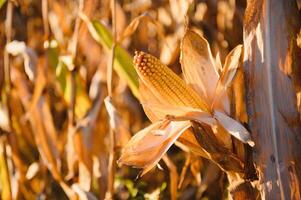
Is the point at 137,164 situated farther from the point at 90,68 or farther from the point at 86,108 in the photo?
the point at 90,68

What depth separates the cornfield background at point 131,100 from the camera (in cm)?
106

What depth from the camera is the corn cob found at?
3.26 ft

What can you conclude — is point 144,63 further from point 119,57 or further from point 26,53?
point 26,53

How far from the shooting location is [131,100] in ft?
6.64

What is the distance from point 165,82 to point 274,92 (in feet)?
0.66

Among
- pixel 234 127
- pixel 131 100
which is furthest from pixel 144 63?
pixel 131 100

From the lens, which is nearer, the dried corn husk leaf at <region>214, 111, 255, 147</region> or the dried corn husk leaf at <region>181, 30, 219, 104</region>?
the dried corn husk leaf at <region>214, 111, 255, 147</region>

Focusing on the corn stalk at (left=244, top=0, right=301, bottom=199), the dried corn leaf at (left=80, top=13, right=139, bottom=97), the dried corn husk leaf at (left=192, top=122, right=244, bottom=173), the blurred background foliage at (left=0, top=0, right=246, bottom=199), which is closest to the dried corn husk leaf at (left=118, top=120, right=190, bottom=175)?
the dried corn husk leaf at (left=192, top=122, right=244, bottom=173)

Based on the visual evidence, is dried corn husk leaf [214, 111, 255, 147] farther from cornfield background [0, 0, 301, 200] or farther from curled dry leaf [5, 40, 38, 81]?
curled dry leaf [5, 40, 38, 81]

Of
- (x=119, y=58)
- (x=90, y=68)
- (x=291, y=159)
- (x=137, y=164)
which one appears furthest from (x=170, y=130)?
(x=90, y=68)

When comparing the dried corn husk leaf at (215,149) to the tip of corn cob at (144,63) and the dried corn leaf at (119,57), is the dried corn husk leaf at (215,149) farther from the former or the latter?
the dried corn leaf at (119,57)

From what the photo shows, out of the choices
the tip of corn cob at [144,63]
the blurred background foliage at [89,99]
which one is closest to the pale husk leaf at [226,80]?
the tip of corn cob at [144,63]

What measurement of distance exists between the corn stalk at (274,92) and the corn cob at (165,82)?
10cm

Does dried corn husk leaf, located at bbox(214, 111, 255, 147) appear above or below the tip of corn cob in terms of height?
below
